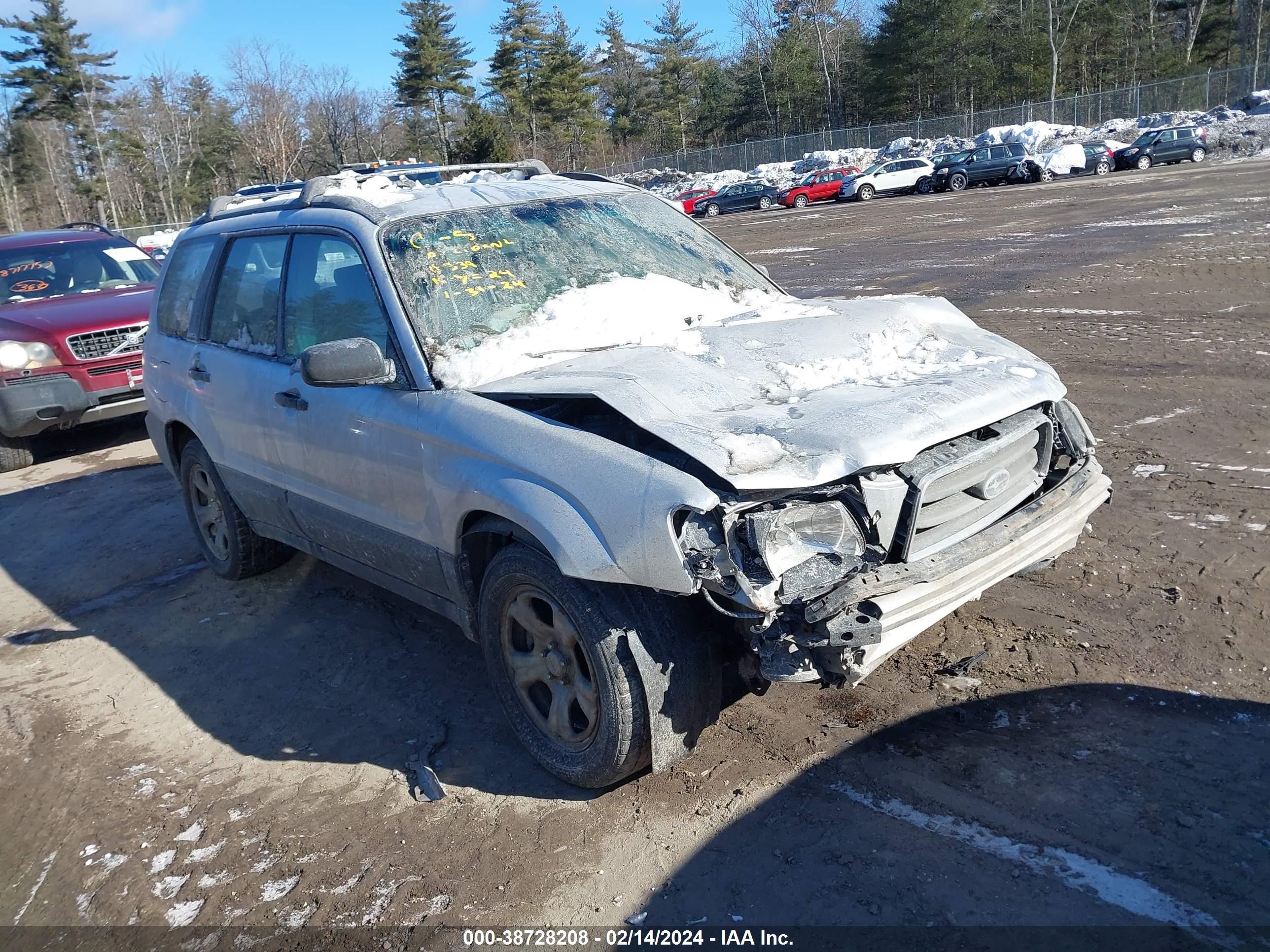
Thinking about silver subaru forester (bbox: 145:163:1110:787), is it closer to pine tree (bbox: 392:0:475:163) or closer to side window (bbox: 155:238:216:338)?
side window (bbox: 155:238:216:338)

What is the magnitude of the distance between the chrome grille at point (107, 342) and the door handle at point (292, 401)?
17.2 feet

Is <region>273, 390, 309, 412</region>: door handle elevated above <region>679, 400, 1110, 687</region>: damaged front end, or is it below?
above

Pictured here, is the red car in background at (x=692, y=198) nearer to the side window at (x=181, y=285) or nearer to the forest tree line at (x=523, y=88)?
the forest tree line at (x=523, y=88)

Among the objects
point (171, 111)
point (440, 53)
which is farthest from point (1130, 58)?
point (171, 111)

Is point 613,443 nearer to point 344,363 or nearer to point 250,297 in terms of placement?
point 344,363

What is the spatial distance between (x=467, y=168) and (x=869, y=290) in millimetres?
8771

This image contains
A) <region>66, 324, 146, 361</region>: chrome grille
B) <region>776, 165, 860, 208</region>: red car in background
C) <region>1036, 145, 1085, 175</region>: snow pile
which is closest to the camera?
<region>66, 324, 146, 361</region>: chrome grille

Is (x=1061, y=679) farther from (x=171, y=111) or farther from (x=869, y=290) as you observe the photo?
(x=171, y=111)

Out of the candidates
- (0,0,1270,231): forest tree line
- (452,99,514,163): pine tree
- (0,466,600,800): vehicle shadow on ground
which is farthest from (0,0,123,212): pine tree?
(0,466,600,800): vehicle shadow on ground

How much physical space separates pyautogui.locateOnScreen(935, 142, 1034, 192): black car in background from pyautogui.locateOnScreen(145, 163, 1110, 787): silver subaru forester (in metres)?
34.0

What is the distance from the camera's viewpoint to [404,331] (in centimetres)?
383

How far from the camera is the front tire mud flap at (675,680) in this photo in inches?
121

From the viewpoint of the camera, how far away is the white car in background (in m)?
37.4

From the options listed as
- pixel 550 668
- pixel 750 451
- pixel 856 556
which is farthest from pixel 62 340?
pixel 856 556
